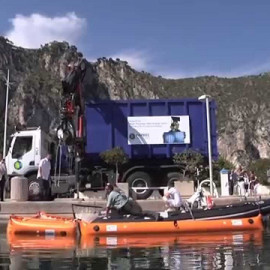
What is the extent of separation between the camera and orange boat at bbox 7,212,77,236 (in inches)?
621

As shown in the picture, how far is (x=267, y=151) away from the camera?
152 m

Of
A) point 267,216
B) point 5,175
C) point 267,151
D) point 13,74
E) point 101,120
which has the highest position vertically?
point 13,74

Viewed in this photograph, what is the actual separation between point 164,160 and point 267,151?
132114 millimetres

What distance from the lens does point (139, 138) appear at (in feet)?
80.6

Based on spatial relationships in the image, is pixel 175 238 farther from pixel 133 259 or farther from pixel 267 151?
pixel 267 151

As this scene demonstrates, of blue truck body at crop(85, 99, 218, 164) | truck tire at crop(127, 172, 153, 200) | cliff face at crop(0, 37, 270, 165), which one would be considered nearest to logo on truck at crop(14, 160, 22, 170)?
blue truck body at crop(85, 99, 218, 164)

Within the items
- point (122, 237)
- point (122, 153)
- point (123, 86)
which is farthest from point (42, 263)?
point (123, 86)

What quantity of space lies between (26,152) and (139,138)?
191 inches

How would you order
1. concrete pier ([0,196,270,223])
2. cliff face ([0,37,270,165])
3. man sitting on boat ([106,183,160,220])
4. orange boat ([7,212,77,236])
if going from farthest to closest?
cliff face ([0,37,270,165])
concrete pier ([0,196,270,223])
man sitting on boat ([106,183,160,220])
orange boat ([7,212,77,236])

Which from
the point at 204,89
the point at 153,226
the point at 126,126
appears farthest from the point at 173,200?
the point at 204,89

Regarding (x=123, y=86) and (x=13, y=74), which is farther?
(x=123, y=86)

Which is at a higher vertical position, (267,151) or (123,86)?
(123,86)

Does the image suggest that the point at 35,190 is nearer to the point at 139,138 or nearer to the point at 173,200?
the point at 139,138

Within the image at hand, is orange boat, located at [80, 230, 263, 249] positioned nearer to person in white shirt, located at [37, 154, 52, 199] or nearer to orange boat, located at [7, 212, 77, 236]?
orange boat, located at [7, 212, 77, 236]
